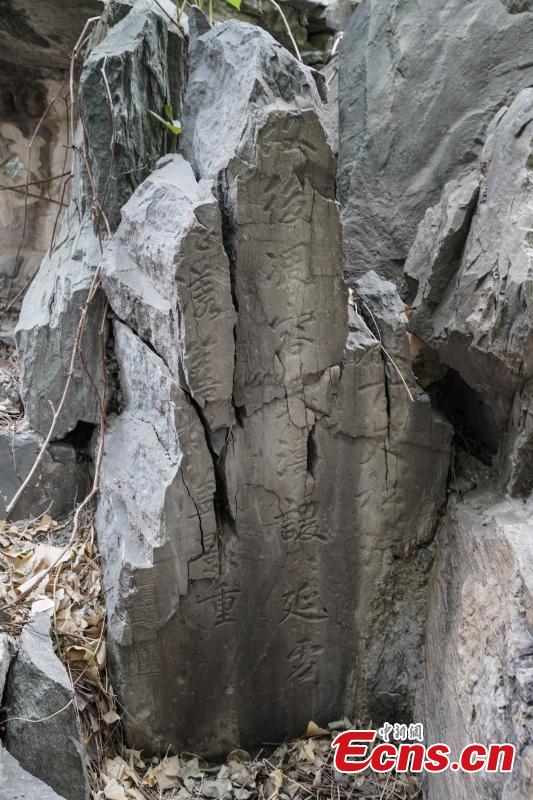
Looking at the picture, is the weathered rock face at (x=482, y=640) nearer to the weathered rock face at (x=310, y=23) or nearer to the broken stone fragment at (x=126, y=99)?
the broken stone fragment at (x=126, y=99)

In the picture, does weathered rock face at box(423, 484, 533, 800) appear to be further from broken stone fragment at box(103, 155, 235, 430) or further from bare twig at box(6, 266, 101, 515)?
bare twig at box(6, 266, 101, 515)

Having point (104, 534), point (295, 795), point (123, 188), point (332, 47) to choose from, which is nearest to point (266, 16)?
point (332, 47)

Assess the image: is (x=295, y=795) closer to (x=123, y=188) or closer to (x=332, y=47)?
(x=123, y=188)

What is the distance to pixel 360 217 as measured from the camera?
10.4 ft

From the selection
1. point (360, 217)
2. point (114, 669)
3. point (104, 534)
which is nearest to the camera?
point (114, 669)

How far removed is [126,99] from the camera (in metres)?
2.67

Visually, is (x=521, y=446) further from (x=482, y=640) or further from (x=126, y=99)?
(x=126, y=99)

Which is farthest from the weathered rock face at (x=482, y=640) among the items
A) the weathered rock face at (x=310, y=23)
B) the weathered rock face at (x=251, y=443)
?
the weathered rock face at (x=310, y=23)

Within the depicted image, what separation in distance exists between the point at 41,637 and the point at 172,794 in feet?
2.33

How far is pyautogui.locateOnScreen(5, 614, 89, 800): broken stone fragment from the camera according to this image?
2.01 metres

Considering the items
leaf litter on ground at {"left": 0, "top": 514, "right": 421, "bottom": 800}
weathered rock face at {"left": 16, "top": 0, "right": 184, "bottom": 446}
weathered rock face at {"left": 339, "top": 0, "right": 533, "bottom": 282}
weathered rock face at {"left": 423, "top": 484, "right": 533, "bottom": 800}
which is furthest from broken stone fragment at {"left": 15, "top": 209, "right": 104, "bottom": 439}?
weathered rock face at {"left": 423, "top": 484, "right": 533, "bottom": 800}

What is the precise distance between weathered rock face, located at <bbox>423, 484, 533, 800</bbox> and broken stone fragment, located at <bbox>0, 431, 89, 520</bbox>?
1455 mm

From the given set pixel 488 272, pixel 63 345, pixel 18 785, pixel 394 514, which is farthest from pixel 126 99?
pixel 18 785

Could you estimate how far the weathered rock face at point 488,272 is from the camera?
2031mm
